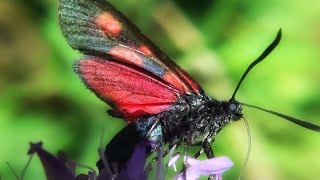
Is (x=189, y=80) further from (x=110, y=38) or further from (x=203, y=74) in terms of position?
(x=203, y=74)

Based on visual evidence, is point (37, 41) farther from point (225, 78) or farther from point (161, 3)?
point (225, 78)

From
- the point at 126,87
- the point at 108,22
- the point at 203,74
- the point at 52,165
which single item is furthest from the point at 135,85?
the point at 203,74

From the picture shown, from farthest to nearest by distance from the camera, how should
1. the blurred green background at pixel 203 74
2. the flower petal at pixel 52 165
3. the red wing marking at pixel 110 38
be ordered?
the blurred green background at pixel 203 74 < the red wing marking at pixel 110 38 < the flower petal at pixel 52 165

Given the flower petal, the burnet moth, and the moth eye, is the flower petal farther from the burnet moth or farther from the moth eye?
the moth eye

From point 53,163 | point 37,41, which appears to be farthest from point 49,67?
point 53,163

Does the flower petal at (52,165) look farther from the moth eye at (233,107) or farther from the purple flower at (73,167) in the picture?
the moth eye at (233,107)

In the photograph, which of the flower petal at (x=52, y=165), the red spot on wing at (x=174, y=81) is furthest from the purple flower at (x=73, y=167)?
the red spot on wing at (x=174, y=81)
